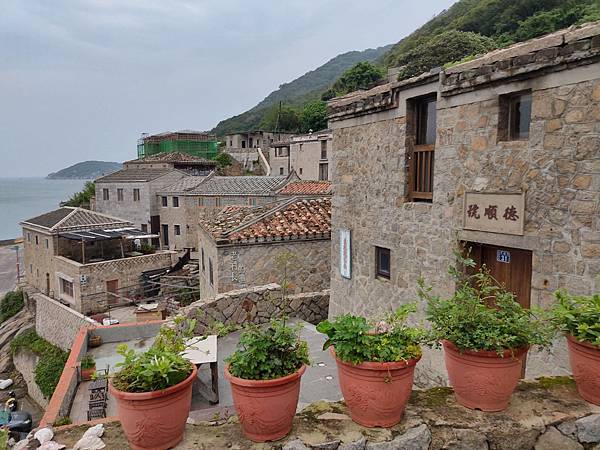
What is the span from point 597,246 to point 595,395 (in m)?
1.97

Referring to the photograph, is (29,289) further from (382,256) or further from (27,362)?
(382,256)

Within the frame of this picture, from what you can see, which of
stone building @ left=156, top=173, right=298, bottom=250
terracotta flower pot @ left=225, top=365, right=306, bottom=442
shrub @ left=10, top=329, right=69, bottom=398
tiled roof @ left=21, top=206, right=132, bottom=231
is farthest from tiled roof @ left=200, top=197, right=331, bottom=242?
stone building @ left=156, top=173, right=298, bottom=250

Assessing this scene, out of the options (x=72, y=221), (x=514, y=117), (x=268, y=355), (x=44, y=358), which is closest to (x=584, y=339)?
(x=268, y=355)

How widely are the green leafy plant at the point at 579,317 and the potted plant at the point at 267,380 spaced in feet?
6.60

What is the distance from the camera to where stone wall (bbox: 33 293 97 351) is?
21203 millimetres

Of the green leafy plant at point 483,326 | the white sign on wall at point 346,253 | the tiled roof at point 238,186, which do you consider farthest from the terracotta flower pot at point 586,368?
the tiled roof at point 238,186

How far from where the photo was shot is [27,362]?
2367cm

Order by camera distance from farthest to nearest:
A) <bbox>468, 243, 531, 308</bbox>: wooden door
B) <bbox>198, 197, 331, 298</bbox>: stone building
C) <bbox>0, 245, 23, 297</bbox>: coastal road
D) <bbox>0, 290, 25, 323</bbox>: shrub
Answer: <bbox>0, 245, 23, 297</bbox>: coastal road, <bbox>0, 290, 25, 323</bbox>: shrub, <bbox>198, 197, 331, 298</bbox>: stone building, <bbox>468, 243, 531, 308</bbox>: wooden door

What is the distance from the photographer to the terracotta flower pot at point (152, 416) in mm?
2623

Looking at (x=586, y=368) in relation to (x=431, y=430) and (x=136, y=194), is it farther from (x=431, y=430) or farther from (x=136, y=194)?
(x=136, y=194)

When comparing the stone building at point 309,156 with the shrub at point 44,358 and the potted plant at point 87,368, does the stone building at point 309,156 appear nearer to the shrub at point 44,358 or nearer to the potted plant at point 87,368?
the shrub at point 44,358

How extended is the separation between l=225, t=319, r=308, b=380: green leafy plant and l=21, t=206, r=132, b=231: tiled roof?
2837 cm

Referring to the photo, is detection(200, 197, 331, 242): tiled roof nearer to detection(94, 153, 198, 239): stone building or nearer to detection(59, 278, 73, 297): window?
detection(59, 278, 73, 297): window

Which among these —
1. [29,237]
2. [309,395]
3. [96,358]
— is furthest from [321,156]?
[309,395]
